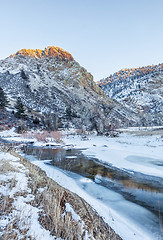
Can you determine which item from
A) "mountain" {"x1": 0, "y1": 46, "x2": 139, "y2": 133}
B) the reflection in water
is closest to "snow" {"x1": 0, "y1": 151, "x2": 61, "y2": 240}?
the reflection in water

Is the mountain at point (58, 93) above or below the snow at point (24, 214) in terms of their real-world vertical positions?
above

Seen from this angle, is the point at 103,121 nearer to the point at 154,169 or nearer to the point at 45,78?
the point at 154,169

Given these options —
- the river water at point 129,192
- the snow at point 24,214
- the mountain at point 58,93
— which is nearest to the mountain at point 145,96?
the mountain at point 58,93

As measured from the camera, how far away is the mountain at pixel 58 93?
138ft

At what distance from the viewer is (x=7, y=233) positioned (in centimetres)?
196

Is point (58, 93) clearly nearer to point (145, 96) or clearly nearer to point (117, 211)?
point (117, 211)

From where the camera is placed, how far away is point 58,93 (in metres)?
64.2

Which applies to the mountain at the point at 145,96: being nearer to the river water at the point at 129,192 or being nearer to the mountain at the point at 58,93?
the mountain at the point at 58,93

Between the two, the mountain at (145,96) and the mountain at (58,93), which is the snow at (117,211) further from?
the mountain at (145,96)

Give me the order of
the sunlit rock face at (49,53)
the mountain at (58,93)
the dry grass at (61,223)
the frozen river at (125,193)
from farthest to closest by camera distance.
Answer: the sunlit rock face at (49,53), the mountain at (58,93), the frozen river at (125,193), the dry grass at (61,223)

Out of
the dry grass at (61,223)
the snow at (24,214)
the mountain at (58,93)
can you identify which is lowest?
the dry grass at (61,223)

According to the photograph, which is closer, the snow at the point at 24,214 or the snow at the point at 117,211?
the snow at the point at 24,214

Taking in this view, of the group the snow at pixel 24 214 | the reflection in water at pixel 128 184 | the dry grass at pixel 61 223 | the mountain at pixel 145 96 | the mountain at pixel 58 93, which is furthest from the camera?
the mountain at pixel 145 96

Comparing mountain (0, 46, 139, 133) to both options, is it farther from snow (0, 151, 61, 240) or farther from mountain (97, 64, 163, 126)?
snow (0, 151, 61, 240)
